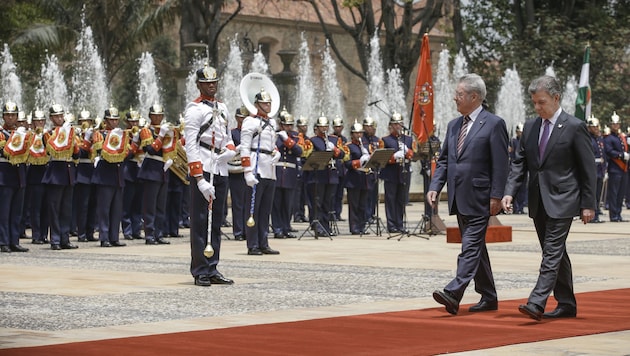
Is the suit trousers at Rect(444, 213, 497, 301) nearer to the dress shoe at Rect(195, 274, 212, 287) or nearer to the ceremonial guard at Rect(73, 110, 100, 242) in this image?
the dress shoe at Rect(195, 274, 212, 287)

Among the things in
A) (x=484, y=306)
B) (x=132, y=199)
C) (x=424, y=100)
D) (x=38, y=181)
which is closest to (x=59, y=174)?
(x=38, y=181)

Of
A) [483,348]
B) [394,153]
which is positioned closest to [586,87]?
[394,153]

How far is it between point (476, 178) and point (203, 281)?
144 inches

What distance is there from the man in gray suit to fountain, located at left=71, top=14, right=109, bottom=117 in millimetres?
31654

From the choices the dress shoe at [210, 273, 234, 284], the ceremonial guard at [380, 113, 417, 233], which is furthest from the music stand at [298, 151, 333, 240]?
the dress shoe at [210, 273, 234, 284]

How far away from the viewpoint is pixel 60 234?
19688 millimetres

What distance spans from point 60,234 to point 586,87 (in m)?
17.1

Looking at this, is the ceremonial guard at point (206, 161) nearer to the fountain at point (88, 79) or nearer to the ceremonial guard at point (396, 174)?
the ceremonial guard at point (396, 174)

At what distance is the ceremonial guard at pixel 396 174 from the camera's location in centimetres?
2309

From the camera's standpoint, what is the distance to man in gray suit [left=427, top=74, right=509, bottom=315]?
429 inches

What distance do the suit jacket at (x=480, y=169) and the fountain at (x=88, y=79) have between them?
3171 centimetres

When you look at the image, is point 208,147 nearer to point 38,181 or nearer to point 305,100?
point 38,181

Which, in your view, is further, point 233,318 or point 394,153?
point 394,153

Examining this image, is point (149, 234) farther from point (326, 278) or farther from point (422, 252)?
point (326, 278)
